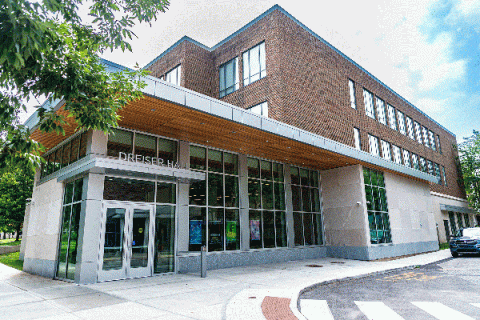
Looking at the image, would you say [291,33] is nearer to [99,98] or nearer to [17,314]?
[99,98]

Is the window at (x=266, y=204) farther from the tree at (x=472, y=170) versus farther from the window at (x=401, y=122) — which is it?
the tree at (x=472, y=170)

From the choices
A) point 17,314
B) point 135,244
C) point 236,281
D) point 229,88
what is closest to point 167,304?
point 17,314

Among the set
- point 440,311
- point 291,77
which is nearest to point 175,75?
point 291,77

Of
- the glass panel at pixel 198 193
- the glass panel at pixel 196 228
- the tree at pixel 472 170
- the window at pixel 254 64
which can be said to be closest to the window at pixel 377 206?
the window at pixel 254 64

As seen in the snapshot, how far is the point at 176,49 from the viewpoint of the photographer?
23.6 meters

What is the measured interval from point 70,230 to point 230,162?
7.27 metres

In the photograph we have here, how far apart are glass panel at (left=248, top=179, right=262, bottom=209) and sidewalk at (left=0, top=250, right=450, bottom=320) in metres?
4.33

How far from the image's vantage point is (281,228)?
16781mm

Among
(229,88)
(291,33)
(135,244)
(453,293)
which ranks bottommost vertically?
(453,293)

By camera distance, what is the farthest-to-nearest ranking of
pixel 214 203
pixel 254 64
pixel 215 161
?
pixel 254 64, pixel 215 161, pixel 214 203

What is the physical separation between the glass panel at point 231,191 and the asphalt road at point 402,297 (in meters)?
5.98

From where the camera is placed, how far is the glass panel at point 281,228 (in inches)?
650

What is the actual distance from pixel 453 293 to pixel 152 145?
1081cm

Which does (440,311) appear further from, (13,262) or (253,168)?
(13,262)
